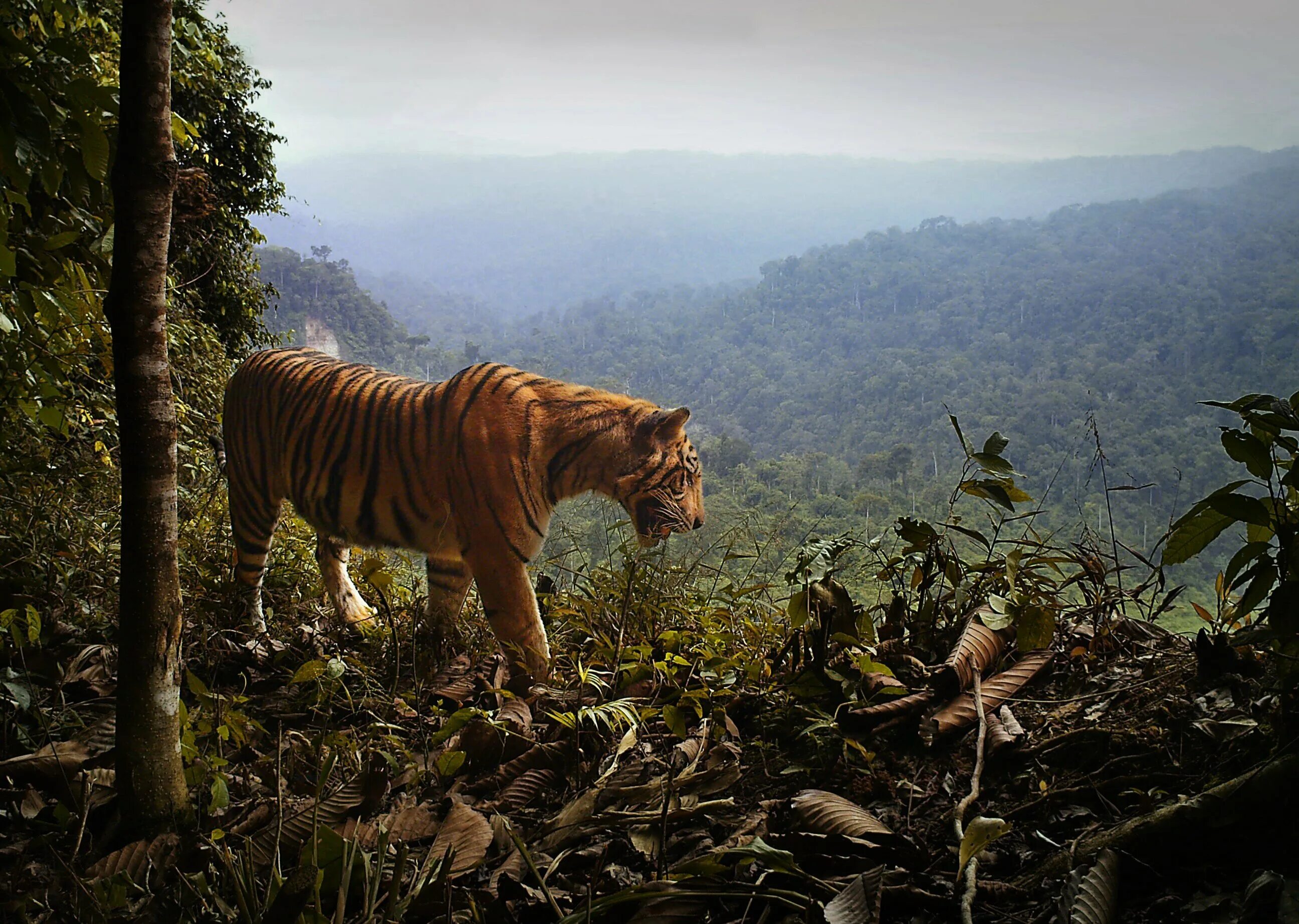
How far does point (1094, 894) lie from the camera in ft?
2.70

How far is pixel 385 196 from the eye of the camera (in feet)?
35.7

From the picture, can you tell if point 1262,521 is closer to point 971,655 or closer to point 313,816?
point 971,655

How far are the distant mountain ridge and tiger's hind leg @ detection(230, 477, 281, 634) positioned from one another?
4144mm

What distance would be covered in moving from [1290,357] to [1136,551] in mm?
6152

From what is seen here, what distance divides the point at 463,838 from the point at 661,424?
195cm

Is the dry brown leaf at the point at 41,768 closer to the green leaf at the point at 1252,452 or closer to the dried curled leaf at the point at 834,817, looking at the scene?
the dried curled leaf at the point at 834,817

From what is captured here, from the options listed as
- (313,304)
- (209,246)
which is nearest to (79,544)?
(209,246)

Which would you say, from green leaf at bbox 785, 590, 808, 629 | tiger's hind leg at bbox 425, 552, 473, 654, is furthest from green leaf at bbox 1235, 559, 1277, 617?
tiger's hind leg at bbox 425, 552, 473, 654

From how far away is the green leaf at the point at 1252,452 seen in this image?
100 cm

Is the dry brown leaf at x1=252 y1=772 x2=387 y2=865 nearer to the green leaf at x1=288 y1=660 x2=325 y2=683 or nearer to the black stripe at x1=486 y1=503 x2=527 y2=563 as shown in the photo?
the green leaf at x1=288 y1=660 x2=325 y2=683

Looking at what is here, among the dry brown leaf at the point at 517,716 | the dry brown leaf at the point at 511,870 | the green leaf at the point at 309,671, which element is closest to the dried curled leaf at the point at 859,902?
the dry brown leaf at the point at 511,870

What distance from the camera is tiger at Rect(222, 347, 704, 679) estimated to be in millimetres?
2887

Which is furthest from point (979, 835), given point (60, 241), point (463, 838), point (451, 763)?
point (60, 241)

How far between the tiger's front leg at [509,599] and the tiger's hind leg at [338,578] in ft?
2.52
